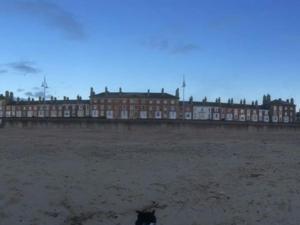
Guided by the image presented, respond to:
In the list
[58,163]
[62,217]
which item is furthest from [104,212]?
[58,163]

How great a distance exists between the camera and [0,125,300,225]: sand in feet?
34.7

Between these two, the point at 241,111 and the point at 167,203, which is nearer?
the point at 167,203

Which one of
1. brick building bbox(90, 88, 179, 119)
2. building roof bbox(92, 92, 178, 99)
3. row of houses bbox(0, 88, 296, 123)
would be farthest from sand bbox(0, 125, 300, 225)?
building roof bbox(92, 92, 178, 99)

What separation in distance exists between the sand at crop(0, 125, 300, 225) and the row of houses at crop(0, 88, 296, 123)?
340 ft

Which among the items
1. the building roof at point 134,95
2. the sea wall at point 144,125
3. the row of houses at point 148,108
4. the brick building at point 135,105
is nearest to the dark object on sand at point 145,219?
the sea wall at point 144,125

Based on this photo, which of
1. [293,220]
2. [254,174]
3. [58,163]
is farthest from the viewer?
[58,163]

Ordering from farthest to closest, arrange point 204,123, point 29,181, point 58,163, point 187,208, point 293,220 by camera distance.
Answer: point 204,123 < point 58,163 < point 29,181 < point 187,208 < point 293,220

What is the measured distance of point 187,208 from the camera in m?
11.1

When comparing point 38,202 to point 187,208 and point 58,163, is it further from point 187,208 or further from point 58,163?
point 58,163

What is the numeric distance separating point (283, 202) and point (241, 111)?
12875 cm

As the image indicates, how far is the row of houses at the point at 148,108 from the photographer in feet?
419

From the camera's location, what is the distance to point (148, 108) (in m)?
130

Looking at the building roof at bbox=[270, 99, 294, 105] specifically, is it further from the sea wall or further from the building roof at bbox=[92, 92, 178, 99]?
the sea wall

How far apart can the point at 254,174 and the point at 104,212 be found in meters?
5.54
